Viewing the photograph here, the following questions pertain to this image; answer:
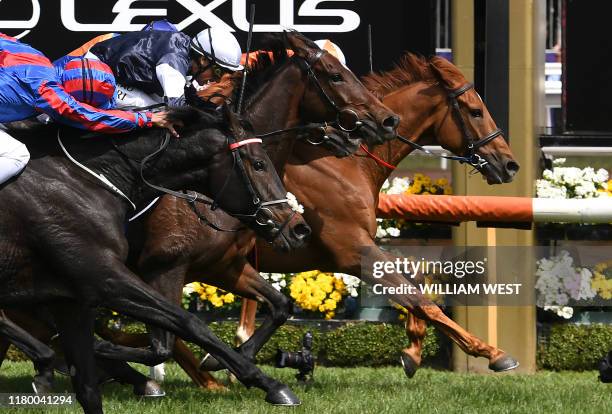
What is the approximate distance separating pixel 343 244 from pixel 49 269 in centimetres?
218

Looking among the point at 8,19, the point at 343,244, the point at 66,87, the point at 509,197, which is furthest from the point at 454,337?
the point at 8,19

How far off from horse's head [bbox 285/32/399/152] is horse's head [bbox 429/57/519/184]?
0.79 metres

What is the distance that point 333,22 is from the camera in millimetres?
8523

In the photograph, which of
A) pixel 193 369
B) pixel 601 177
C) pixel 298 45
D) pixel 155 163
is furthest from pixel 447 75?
pixel 155 163

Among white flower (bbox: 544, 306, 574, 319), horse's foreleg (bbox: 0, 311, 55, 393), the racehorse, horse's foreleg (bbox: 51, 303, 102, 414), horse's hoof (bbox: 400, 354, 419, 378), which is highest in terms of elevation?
the racehorse

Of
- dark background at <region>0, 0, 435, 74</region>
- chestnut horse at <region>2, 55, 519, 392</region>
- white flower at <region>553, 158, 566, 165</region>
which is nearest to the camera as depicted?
chestnut horse at <region>2, 55, 519, 392</region>

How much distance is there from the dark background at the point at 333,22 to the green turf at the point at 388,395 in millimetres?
2061

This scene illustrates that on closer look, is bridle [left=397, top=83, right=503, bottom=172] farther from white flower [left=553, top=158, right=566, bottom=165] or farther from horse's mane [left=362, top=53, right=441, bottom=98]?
white flower [left=553, top=158, right=566, bottom=165]

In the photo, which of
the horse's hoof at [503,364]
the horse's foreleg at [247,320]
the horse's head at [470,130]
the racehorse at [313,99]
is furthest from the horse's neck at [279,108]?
the horse's hoof at [503,364]

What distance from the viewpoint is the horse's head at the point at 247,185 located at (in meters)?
5.38

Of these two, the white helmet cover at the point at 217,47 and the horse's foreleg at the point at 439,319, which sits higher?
the white helmet cover at the point at 217,47

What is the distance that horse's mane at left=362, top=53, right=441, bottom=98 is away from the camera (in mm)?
7488

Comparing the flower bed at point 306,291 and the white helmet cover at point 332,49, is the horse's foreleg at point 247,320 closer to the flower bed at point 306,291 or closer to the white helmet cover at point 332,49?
the flower bed at point 306,291

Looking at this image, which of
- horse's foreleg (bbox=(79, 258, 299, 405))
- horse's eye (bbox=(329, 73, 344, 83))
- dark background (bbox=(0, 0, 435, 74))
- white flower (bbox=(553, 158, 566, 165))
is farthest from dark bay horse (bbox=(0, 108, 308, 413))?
white flower (bbox=(553, 158, 566, 165))
